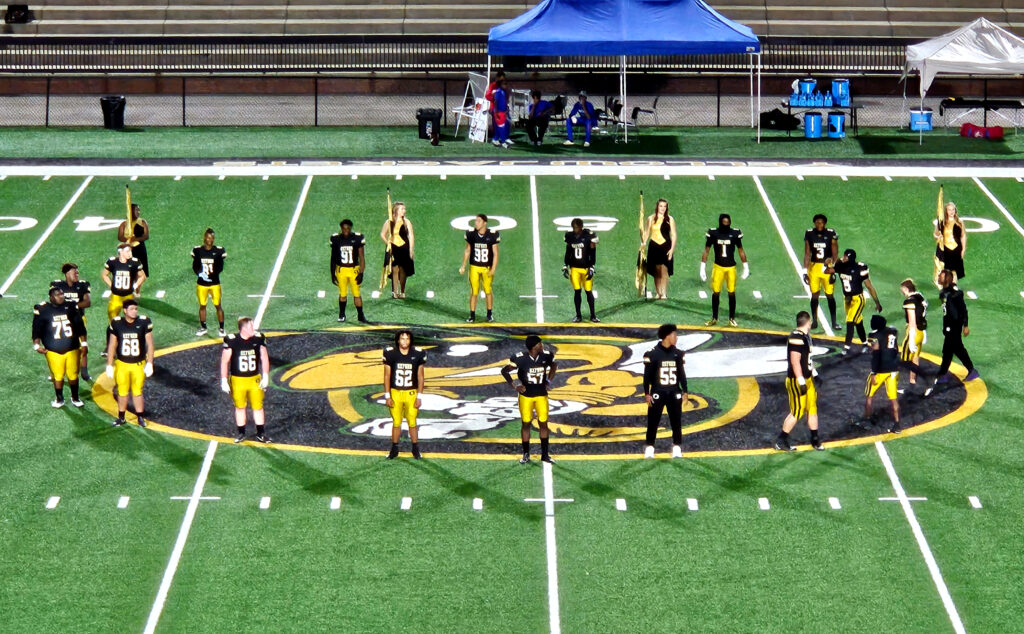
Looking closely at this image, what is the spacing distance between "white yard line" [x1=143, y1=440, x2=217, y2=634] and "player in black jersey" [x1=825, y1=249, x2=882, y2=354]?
9.62 m

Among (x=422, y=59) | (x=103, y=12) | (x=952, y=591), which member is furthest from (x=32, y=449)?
(x=103, y=12)

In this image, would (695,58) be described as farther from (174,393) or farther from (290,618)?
(290,618)

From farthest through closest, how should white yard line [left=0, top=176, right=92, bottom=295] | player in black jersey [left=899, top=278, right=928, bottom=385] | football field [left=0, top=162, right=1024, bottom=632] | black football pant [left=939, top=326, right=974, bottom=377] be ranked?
white yard line [left=0, top=176, right=92, bottom=295]
black football pant [left=939, top=326, right=974, bottom=377]
player in black jersey [left=899, top=278, right=928, bottom=385]
football field [left=0, top=162, right=1024, bottom=632]

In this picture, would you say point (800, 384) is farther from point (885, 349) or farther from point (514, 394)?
point (514, 394)

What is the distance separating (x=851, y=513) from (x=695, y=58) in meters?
29.7

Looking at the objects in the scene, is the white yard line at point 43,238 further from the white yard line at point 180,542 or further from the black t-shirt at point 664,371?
the black t-shirt at point 664,371

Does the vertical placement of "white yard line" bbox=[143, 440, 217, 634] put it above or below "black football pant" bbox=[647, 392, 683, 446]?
below

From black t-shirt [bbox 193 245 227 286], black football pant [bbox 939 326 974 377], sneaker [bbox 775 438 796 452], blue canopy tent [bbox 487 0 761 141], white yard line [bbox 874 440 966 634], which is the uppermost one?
blue canopy tent [bbox 487 0 761 141]

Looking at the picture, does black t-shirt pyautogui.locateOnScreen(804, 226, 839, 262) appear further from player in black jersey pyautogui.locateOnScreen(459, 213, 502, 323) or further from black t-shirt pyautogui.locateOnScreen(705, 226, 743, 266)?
player in black jersey pyautogui.locateOnScreen(459, 213, 502, 323)

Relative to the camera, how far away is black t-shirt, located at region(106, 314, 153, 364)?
71.3 feet

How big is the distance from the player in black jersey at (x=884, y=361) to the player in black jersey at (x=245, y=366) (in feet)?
25.9

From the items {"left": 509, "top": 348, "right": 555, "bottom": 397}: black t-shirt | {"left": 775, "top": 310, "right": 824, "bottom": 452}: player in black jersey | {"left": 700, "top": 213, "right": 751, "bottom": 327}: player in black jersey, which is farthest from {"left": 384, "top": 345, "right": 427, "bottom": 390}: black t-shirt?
{"left": 700, "top": 213, "right": 751, "bottom": 327}: player in black jersey

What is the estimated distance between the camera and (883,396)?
77.9 ft

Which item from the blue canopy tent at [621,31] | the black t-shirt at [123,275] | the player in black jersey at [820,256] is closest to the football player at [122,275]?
the black t-shirt at [123,275]
